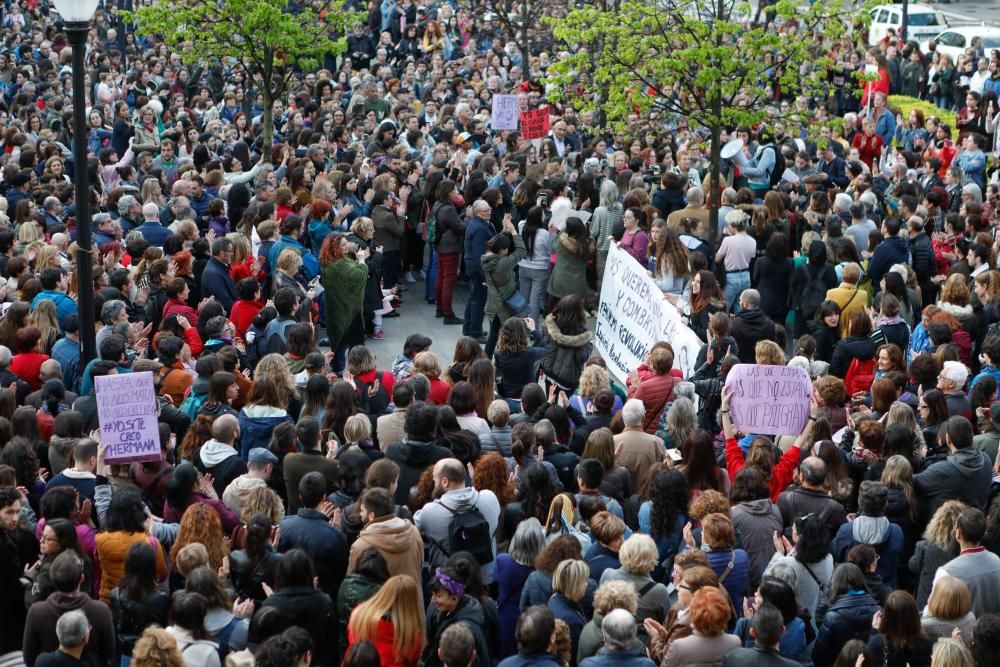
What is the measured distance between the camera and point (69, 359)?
12500mm

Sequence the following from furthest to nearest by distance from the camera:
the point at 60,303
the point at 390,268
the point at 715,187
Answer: the point at 390,268 < the point at 715,187 < the point at 60,303

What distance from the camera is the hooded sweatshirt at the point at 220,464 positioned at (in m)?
9.94

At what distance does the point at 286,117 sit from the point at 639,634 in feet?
65.0

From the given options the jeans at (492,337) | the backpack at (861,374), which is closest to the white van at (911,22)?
the jeans at (492,337)

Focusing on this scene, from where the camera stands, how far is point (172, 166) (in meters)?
20.3

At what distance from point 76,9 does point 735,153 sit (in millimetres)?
11318

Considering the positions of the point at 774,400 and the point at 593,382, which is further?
the point at 593,382

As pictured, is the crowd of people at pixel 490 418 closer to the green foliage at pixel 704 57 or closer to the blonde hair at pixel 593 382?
the blonde hair at pixel 593 382

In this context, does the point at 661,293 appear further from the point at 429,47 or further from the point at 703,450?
the point at 429,47

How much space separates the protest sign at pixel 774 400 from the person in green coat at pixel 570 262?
4.95m

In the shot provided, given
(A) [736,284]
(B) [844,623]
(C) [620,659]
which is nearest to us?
(C) [620,659]

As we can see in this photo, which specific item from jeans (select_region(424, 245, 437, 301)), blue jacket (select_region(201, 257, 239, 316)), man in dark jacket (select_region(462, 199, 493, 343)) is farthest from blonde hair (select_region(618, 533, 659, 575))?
jeans (select_region(424, 245, 437, 301))

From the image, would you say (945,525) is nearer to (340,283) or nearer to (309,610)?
(309,610)

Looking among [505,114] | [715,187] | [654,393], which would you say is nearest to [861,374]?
[654,393]
